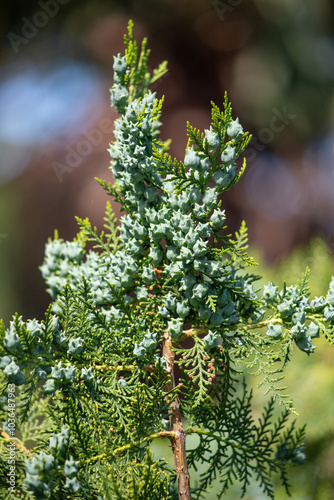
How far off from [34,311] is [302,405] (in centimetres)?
190

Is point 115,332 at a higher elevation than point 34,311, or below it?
below

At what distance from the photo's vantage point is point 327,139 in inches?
114

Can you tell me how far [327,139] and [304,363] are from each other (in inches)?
86.1

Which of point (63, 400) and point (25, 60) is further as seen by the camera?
point (25, 60)

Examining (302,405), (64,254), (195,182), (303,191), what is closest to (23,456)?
(64,254)

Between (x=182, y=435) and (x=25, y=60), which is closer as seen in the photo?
(x=182, y=435)

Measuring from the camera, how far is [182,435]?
56cm

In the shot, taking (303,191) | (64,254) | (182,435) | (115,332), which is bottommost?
(182,435)

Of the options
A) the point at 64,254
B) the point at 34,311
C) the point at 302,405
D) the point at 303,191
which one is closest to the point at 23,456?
the point at 64,254

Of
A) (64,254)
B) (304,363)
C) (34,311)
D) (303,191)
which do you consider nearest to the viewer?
(64,254)

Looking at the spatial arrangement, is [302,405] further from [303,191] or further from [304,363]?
[303,191]

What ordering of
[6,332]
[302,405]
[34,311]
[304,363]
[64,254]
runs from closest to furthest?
1. [6,332]
2. [64,254]
3. [302,405]
4. [304,363]
5. [34,311]

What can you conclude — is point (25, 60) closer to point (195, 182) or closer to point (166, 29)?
point (166, 29)

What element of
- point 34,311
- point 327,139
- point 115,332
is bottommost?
point 115,332
